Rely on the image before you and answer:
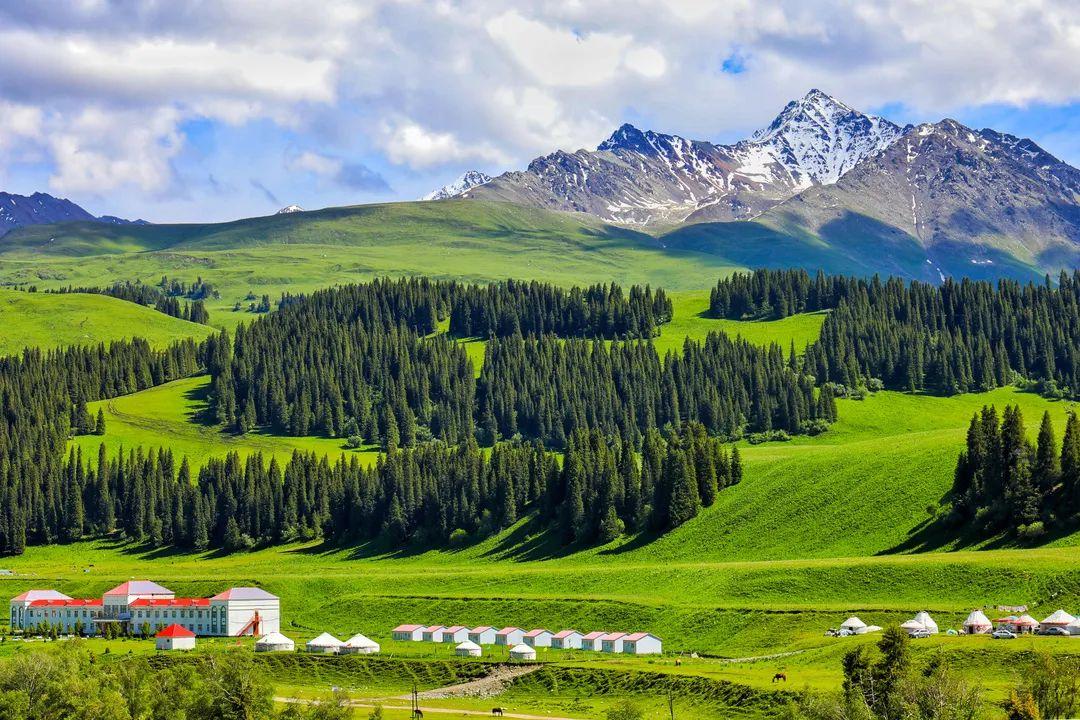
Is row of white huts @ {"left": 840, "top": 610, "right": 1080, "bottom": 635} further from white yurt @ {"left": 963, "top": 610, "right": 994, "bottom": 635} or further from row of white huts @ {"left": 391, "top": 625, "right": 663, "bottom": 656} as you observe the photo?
row of white huts @ {"left": 391, "top": 625, "right": 663, "bottom": 656}

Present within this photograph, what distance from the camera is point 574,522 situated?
584ft

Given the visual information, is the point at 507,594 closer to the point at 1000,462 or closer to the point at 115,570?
the point at 1000,462

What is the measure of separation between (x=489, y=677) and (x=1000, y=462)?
59.7m

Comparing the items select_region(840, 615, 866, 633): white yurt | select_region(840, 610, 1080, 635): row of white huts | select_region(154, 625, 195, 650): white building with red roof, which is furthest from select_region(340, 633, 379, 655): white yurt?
select_region(840, 610, 1080, 635): row of white huts

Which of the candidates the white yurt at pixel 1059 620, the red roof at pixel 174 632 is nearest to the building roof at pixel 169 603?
the red roof at pixel 174 632

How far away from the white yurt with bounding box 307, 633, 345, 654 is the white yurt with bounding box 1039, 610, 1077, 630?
62.5 metres

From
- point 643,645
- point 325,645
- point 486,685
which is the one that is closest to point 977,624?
point 643,645

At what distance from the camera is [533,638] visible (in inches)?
5027

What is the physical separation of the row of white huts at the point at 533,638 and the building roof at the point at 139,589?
35.3 meters

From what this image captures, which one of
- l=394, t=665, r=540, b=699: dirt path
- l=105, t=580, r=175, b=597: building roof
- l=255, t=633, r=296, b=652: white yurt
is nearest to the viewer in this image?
l=394, t=665, r=540, b=699: dirt path

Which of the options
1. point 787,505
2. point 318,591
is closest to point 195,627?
point 318,591

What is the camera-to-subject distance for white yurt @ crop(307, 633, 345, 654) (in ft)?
421

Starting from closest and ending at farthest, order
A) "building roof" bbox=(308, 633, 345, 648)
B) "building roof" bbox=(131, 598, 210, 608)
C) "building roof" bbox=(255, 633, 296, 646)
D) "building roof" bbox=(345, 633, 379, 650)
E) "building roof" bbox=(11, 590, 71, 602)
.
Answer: "building roof" bbox=(345, 633, 379, 650)
"building roof" bbox=(308, 633, 345, 648)
"building roof" bbox=(255, 633, 296, 646)
"building roof" bbox=(131, 598, 210, 608)
"building roof" bbox=(11, 590, 71, 602)

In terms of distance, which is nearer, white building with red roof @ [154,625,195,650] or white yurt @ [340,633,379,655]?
white yurt @ [340,633,379,655]
